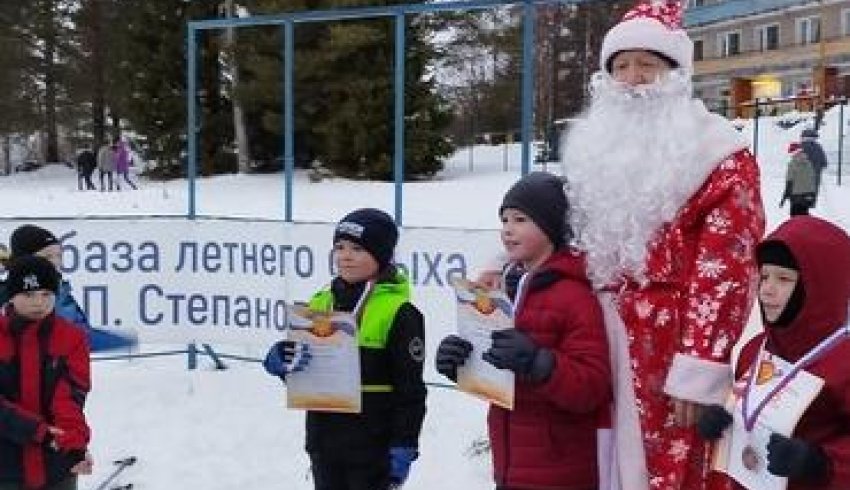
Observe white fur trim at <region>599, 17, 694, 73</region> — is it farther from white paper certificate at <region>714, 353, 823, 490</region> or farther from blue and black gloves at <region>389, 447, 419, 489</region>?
blue and black gloves at <region>389, 447, 419, 489</region>

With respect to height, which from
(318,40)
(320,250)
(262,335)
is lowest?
(262,335)

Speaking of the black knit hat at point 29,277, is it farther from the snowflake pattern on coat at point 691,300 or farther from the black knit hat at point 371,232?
the snowflake pattern on coat at point 691,300

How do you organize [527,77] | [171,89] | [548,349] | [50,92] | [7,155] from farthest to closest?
1. [7,155]
2. [50,92]
3. [171,89]
4. [527,77]
5. [548,349]

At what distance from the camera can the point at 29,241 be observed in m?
4.91

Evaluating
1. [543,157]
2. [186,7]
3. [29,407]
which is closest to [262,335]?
[29,407]

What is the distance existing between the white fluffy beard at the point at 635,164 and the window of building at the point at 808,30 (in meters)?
52.2

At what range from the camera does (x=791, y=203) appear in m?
17.5

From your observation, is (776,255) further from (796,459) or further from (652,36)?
(652,36)

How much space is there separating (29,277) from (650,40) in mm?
2209

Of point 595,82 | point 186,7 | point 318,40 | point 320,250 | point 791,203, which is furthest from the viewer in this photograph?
point 186,7

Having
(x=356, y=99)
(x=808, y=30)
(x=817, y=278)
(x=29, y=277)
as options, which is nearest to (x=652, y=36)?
(x=817, y=278)

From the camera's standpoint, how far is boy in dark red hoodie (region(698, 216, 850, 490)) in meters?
2.65

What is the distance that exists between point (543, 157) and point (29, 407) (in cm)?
1503

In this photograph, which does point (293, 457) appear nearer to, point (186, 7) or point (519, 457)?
point (519, 457)
